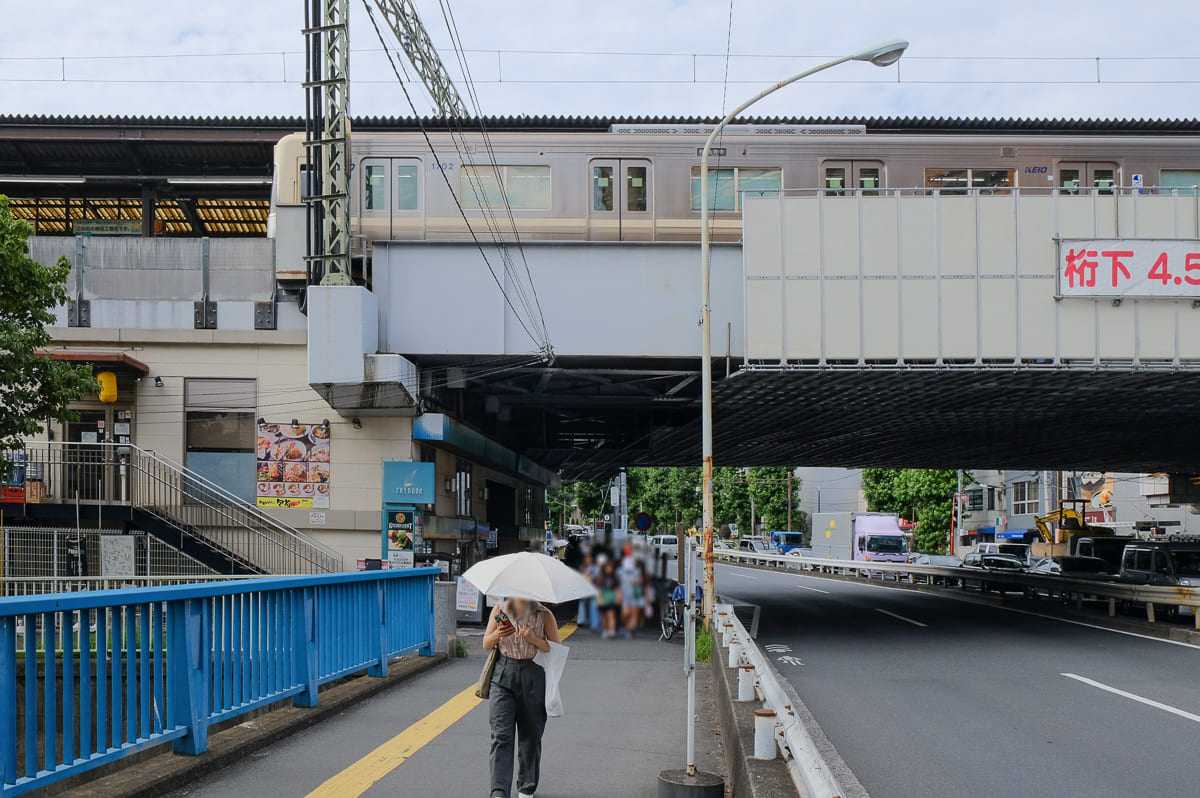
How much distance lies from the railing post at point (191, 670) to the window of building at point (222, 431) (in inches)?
603

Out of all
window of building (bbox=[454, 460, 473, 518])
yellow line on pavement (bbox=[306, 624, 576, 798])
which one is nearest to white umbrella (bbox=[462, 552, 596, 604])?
yellow line on pavement (bbox=[306, 624, 576, 798])

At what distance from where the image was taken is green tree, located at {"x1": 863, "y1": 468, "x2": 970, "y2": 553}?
6384cm

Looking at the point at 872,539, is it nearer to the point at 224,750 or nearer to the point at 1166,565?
the point at 1166,565

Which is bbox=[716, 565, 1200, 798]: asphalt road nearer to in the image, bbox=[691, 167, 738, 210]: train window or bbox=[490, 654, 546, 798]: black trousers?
bbox=[490, 654, 546, 798]: black trousers

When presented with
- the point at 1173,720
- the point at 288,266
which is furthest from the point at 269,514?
the point at 1173,720

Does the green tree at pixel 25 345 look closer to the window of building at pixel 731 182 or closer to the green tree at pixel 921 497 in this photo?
the window of building at pixel 731 182

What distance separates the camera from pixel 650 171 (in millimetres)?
20281

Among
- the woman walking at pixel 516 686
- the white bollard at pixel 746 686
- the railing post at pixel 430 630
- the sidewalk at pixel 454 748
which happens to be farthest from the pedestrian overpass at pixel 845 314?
the woman walking at pixel 516 686

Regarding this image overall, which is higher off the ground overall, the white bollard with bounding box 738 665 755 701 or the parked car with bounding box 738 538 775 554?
the white bollard with bounding box 738 665 755 701

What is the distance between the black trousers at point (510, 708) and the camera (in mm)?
6547

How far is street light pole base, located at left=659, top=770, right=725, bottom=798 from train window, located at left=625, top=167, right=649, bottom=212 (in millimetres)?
14470

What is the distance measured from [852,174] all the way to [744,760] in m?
15.4

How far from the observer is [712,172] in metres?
20.2

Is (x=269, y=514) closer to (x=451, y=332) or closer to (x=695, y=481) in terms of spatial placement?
(x=451, y=332)
